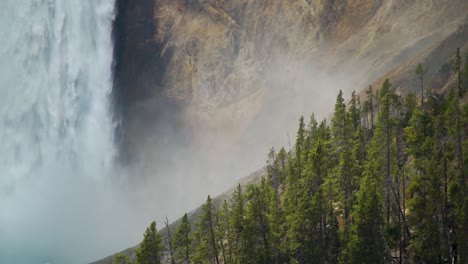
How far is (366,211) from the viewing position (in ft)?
125

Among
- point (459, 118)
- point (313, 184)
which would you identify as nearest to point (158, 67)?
point (313, 184)

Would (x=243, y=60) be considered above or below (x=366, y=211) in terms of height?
above

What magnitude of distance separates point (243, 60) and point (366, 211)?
9346cm

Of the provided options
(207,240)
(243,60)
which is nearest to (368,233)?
(207,240)

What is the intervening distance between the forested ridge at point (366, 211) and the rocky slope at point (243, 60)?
49.5 meters

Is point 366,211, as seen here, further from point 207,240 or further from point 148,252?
point 148,252

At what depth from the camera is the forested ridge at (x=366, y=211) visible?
3762 centimetres

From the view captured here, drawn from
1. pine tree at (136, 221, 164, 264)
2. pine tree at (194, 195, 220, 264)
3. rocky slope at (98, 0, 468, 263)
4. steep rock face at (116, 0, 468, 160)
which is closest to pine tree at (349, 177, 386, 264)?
pine tree at (194, 195, 220, 264)

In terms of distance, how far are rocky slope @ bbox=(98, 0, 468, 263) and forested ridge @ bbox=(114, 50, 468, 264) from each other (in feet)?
162

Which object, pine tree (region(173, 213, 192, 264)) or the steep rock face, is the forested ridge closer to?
pine tree (region(173, 213, 192, 264))

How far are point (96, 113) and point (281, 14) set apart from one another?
55.9 metres

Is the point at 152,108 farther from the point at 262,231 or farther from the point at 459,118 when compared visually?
the point at 459,118

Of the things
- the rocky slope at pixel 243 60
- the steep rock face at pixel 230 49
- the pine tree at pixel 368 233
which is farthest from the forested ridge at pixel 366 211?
the steep rock face at pixel 230 49

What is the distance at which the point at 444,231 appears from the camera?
3634 cm
